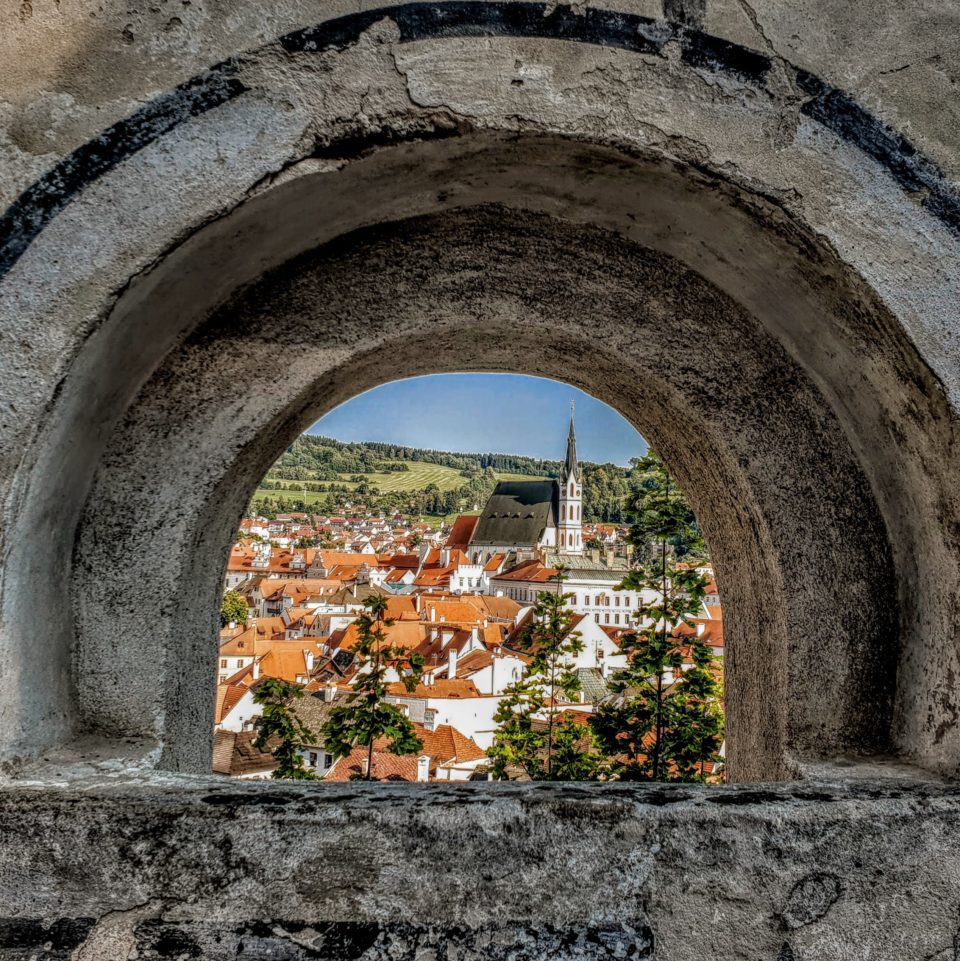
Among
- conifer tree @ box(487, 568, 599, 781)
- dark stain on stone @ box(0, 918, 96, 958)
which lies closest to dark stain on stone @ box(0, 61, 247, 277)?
dark stain on stone @ box(0, 918, 96, 958)

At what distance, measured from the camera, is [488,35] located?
5.67 feet

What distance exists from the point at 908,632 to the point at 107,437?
2.19 m

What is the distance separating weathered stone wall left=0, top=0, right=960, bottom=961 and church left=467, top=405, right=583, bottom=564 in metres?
59.0

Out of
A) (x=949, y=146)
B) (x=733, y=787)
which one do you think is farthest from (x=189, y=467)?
(x=949, y=146)

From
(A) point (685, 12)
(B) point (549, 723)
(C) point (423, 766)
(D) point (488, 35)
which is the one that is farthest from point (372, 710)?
(C) point (423, 766)

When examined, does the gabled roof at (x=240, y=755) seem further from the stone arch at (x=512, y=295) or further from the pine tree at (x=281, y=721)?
the stone arch at (x=512, y=295)

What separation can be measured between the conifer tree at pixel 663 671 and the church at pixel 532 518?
5476 cm

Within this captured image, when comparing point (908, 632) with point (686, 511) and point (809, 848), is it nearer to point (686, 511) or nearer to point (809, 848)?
point (809, 848)

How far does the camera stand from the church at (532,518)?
6556 cm

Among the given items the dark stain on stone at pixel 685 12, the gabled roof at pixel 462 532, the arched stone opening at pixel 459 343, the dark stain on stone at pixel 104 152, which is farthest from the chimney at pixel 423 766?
the gabled roof at pixel 462 532

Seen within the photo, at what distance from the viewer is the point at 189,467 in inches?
85.7

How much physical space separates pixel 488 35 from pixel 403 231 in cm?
56

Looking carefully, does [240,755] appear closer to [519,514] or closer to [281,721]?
[281,721]

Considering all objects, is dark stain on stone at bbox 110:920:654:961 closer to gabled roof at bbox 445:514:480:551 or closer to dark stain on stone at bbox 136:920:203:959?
dark stain on stone at bbox 136:920:203:959
